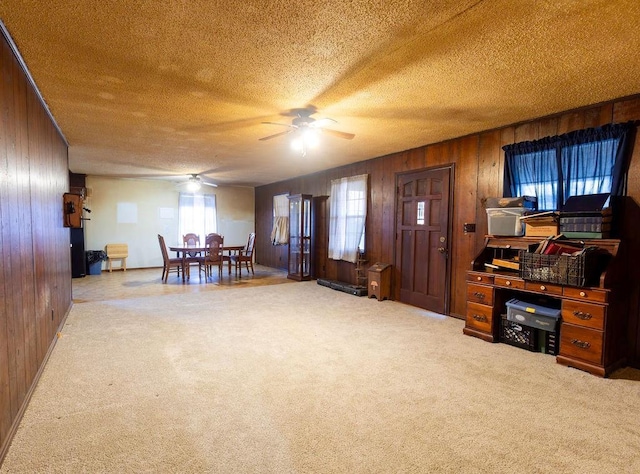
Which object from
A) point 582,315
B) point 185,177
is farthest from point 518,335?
point 185,177

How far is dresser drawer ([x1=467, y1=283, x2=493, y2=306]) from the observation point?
346 centimetres

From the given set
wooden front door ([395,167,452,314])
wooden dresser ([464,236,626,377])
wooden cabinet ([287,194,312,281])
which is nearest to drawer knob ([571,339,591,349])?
wooden dresser ([464,236,626,377])

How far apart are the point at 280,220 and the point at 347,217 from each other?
8.27ft

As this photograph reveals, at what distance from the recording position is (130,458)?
1.67m

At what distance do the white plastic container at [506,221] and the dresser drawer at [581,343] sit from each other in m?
1.02

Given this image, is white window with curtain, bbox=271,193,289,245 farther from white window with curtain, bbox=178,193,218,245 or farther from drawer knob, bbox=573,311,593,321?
drawer knob, bbox=573,311,593,321

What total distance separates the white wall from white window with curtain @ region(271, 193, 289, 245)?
6.46 feet

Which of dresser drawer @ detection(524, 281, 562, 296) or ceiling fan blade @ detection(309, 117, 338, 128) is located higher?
ceiling fan blade @ detection(309, 117, 338, 128)

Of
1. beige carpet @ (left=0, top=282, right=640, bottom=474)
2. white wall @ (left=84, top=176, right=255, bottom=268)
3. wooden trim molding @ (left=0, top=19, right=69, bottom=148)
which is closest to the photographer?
beige carpet @ (left=0, top=282, right=640, bottom=474)

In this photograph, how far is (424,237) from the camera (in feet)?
15.8

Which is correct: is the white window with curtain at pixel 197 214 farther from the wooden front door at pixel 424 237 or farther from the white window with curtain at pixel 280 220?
the wooden front door at pixel 424 237

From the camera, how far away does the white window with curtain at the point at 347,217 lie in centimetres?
593

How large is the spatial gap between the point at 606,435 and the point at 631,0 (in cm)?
241

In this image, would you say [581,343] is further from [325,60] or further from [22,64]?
[22,64]
